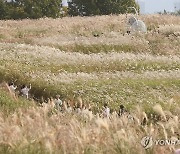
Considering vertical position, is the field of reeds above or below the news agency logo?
below

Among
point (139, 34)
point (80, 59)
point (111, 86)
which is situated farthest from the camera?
point (139, 34)

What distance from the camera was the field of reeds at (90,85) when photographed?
674 centimetres

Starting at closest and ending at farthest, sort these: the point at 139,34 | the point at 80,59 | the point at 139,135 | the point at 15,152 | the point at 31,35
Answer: the point at 15,152 < the point at 139,135 < the point at 80,59 < the point at 139,34 < the point at 31,35

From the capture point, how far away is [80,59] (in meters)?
23.4

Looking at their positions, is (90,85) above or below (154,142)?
below

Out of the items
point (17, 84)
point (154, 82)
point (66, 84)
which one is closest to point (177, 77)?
point (154, 82)

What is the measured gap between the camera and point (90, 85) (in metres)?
17.3

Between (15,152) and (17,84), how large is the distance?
39.6 ft

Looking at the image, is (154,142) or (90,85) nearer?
(154,142)

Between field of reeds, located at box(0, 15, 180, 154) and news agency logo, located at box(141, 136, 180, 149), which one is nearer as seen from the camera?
news agency logo, located at box(141, 136, 180, 149)

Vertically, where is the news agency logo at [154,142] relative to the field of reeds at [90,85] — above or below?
above

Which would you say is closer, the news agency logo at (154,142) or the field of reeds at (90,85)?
the news agency logo at (154,142)

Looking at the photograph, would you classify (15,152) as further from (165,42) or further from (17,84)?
(165,42)

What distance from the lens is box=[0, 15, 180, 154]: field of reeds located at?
265 inches
